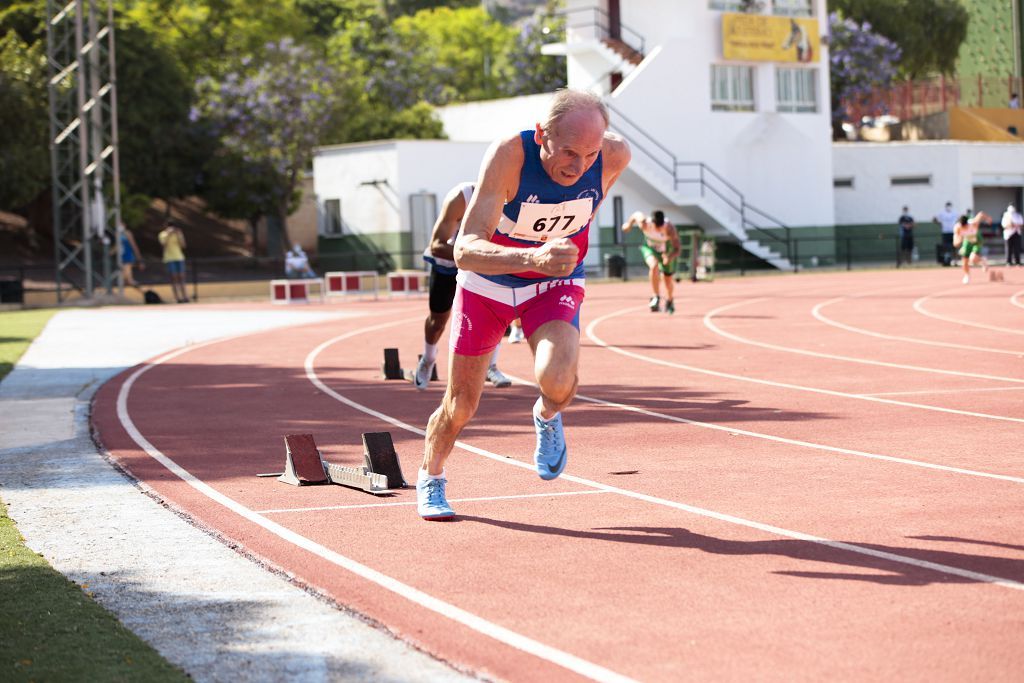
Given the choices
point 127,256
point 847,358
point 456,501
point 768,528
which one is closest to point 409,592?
point 768,528

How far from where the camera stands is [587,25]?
2018 inches

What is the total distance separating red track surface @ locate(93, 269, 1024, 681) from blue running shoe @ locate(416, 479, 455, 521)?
0.08 m

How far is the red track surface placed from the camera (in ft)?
16.9

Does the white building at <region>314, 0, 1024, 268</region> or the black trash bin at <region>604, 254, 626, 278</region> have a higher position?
the white building at <region>314, 0, 1024, 268</region>

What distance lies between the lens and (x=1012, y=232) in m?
42.2

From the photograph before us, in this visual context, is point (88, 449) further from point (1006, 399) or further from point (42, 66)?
point (42, 66)

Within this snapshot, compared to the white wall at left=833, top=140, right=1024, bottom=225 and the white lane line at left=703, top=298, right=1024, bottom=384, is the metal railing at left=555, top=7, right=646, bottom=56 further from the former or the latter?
the white lane line at left=703, top=298, right=1024, bottom=384

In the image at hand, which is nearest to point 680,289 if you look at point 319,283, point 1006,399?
point 319,283

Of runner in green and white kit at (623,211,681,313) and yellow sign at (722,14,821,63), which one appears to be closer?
runner in green and white kit at (623,211,681,313)

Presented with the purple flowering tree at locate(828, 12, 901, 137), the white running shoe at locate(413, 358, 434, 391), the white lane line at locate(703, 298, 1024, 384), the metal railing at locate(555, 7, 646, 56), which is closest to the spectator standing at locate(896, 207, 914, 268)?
the metal railing at locate(555, 7, 646, 56)

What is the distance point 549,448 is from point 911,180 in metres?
51.1

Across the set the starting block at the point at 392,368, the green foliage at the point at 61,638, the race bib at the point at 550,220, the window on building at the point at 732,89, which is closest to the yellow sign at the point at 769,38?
the window on building at the point at 732,89

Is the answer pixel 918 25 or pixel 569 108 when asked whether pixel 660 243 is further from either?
pixel 918 25

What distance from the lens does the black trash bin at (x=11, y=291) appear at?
3672 cm
